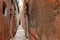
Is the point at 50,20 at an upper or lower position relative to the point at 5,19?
upper

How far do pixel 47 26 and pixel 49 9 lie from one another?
1.09 ft

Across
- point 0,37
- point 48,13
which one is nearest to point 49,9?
point 48,13

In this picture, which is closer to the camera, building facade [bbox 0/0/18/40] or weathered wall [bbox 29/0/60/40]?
weathered wall [bbox 29/0/60/40]

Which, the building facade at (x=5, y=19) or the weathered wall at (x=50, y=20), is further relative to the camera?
the building facade at (x=5, y=19)

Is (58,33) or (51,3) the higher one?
(51,3)

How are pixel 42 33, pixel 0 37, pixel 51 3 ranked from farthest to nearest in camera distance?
pixel 0 37 → pixel 42 33 → pixel 51 3

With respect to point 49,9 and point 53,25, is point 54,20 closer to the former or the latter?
point 53,25

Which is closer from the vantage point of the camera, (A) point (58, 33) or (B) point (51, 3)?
(A) point (58, 33)

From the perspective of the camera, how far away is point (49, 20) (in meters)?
2.71

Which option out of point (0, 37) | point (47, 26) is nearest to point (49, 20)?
point (47, 26)

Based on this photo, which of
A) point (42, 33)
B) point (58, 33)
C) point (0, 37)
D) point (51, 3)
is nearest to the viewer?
point (58, 33)

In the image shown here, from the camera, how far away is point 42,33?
2.94m

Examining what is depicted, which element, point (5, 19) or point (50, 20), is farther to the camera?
point (5, 19)

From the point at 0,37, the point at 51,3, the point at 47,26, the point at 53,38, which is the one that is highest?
the point at 51,3
